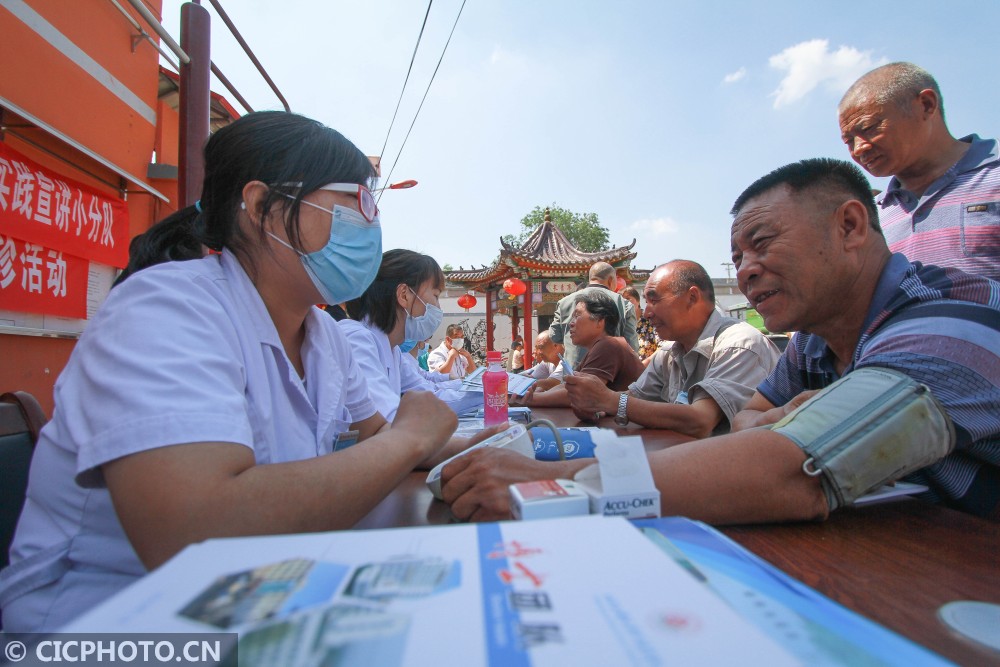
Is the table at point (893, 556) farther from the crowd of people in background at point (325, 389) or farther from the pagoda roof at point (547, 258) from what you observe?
the pagoda roof at point (547, 258)

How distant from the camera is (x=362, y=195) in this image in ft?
4.17

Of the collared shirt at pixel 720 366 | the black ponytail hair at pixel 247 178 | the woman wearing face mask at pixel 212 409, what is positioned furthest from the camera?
the collared shirt at pixel 720 366

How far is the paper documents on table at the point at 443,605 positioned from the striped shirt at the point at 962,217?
2.22m

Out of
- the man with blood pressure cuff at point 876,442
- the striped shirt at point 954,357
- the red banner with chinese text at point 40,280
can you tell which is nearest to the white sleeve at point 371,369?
the man with blood pressure cuff at point 876,442

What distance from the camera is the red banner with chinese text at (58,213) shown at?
9.25ft

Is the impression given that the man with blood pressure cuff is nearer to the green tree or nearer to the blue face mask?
the blue face mask

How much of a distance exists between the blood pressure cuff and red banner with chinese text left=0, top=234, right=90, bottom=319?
394 cm

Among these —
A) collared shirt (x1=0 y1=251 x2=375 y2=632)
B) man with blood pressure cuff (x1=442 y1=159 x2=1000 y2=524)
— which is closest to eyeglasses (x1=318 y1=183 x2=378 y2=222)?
collared shirt (x1=0 y1=251 x2=375 y2=632)

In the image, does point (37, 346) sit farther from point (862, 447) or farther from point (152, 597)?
point (862, 447)

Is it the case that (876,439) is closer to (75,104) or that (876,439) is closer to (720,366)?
(720,366)

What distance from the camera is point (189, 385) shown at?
0.74 metres

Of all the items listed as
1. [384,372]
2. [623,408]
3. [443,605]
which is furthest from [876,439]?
[384,372]

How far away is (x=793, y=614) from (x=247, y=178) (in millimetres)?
1242

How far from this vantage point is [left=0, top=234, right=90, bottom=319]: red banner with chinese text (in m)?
2.85
